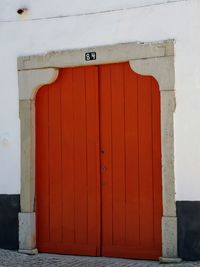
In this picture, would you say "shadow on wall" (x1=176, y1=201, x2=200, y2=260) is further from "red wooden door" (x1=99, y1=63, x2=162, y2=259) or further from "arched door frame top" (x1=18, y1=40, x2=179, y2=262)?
"red wooden door" (x1=99, y1=63, x2=162, y2=259)

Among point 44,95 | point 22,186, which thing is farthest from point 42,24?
point 22,186

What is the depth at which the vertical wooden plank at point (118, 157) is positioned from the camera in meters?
7.93

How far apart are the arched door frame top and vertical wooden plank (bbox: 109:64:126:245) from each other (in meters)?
0.33

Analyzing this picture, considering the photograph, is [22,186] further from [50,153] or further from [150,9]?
[150,9]

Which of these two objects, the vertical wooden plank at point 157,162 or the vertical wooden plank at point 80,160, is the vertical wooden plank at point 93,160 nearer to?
the vertical wooden plank at point 80,160

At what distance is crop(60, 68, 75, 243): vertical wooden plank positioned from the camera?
8.24 meters

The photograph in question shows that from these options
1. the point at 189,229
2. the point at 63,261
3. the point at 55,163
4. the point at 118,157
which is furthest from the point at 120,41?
the point at 63,261

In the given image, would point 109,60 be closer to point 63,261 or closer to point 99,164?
point 99,164

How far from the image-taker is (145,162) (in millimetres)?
7805

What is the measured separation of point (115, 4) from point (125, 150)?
1.87 meters

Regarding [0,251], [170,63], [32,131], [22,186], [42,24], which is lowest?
[0,251]

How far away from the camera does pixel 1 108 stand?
8.57m

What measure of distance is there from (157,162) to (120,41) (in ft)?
5.24

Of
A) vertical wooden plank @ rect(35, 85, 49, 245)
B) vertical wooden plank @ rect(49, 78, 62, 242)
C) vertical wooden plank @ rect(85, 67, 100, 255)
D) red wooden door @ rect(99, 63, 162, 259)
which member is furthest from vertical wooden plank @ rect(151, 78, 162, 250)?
vertical wooden plank @ rect(35, 85, 49, 245)
